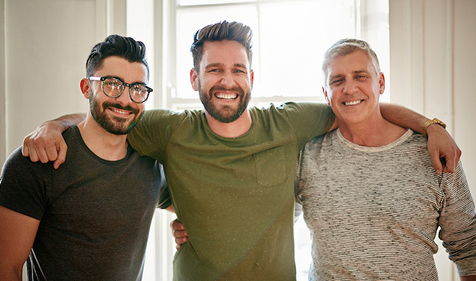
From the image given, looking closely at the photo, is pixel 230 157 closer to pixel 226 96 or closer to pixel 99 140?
pixel 226 96

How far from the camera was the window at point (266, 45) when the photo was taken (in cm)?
203

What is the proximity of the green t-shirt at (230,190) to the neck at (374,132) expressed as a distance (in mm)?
192

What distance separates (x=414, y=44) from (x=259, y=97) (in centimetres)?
103

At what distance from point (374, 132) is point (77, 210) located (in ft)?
4.34

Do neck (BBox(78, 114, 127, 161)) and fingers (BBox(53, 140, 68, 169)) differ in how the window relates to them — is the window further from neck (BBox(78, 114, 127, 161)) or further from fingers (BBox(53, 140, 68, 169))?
fingers (BBox(53, 140, 68, 169))

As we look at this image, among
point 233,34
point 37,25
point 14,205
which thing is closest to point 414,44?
point 233,34

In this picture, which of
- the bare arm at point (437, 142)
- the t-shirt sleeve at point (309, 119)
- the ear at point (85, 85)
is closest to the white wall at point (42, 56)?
the ear at point (85, 85)

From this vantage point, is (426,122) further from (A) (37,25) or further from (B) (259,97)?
(A) (37,25)

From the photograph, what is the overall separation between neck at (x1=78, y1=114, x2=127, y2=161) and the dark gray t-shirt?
3 centimetres

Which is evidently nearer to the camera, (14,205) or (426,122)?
(14,205)

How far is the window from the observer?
2.03 meters

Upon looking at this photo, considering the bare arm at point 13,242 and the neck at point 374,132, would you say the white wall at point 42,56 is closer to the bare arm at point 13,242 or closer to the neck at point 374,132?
the bare arm at point 13,242

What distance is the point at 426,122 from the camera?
1.21 meters

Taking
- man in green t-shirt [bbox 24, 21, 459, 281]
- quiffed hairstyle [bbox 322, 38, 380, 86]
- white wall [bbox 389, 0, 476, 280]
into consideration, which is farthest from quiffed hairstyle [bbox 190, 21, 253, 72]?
white wall [bbox 389, 0, 476, 280]
